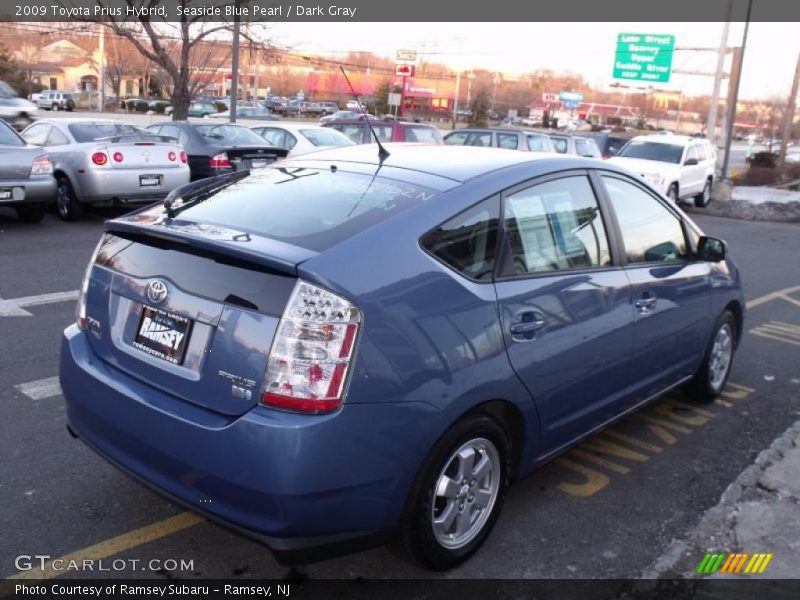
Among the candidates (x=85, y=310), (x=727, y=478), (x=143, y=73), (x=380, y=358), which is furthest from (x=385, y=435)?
(x=143, y=73)

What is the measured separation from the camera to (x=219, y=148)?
13117 mm

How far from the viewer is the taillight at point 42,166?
10.1 metres

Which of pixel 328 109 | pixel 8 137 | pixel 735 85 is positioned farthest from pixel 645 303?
pixel 328 109

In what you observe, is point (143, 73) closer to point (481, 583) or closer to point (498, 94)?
point (498, 94)

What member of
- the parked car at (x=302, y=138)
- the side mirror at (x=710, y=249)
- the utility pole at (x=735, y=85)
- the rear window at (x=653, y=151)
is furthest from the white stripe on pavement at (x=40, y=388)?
the utility pole at (x=735, y=85)

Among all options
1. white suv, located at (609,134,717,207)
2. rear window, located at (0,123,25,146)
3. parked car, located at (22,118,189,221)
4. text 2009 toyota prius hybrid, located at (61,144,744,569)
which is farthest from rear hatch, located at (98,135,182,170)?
white suv, located at (609,134,717,207)

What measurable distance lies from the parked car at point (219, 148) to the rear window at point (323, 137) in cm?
108

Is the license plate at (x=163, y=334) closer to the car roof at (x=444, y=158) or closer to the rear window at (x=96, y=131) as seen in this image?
the car roof at (x=444, y=158)

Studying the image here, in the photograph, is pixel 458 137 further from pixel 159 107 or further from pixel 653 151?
pixel 159 107

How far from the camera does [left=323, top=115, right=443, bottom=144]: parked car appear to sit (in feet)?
52.6

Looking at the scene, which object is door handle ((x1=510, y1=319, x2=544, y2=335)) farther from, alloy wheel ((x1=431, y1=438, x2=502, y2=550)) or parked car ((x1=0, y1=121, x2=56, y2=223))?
parked car ((x1=0, y1=121, x2=56, y2=223))

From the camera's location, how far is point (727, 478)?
13.8 feet

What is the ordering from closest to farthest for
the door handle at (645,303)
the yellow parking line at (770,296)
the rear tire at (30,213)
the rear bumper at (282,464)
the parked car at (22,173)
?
the rear bumper at (282,464) < the door handle at (645,303) < the yellow parking line at (770,296) < the parked car at (22,173) < the rear tire at (30,213)

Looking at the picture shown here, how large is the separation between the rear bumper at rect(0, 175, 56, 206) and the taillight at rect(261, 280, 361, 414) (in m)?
8.74
